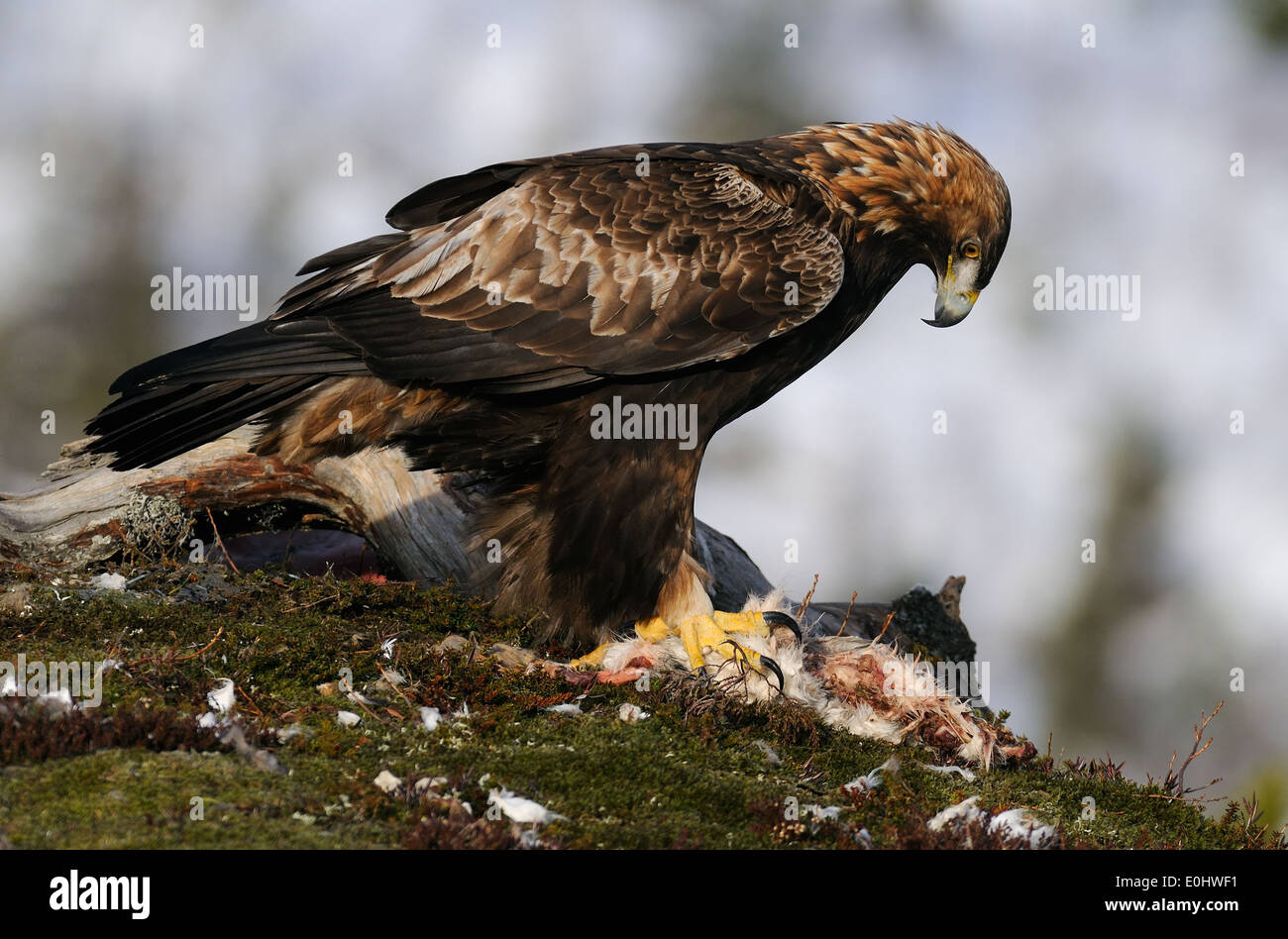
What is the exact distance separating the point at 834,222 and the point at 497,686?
3.13 metres

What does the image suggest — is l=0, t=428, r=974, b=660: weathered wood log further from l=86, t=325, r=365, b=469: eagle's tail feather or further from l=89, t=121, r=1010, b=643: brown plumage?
l=86, t=325, r=365, b=469: eagle's tail feather

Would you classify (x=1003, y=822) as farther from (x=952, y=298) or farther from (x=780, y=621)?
(x=952, y=298)

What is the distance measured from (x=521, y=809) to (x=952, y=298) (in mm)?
4405

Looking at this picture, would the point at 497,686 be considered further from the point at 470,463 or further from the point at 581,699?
the point at 470,463

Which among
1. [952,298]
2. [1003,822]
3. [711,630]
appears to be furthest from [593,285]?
[1003,822]

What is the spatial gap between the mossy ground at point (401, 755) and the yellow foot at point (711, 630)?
412mm

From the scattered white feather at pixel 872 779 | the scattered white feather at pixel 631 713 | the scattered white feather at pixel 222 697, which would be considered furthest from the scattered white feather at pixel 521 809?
the scattered white feather at pixel 872 779

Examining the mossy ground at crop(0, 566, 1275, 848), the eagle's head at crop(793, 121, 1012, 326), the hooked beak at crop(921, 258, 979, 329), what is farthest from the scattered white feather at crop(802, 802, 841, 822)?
the hooked beak at crop(921, 258, 979, 329)

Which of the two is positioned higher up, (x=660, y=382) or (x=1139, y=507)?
(x=660, y=382)

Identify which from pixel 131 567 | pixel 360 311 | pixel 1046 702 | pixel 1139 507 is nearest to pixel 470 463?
pixel 360 311

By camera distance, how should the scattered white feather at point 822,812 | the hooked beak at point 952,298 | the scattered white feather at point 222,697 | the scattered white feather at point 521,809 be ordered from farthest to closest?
the hooked beak at point 952,298 → the scattered white feather at point 222,697 → the scattered white feather at point 822,812 → the scattered white feather at point 521,809

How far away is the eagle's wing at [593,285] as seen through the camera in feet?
18.4

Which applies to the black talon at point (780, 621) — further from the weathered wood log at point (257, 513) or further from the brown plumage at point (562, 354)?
the weathered wood log at point (257, 513)

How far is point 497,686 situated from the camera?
4820 millimetres
